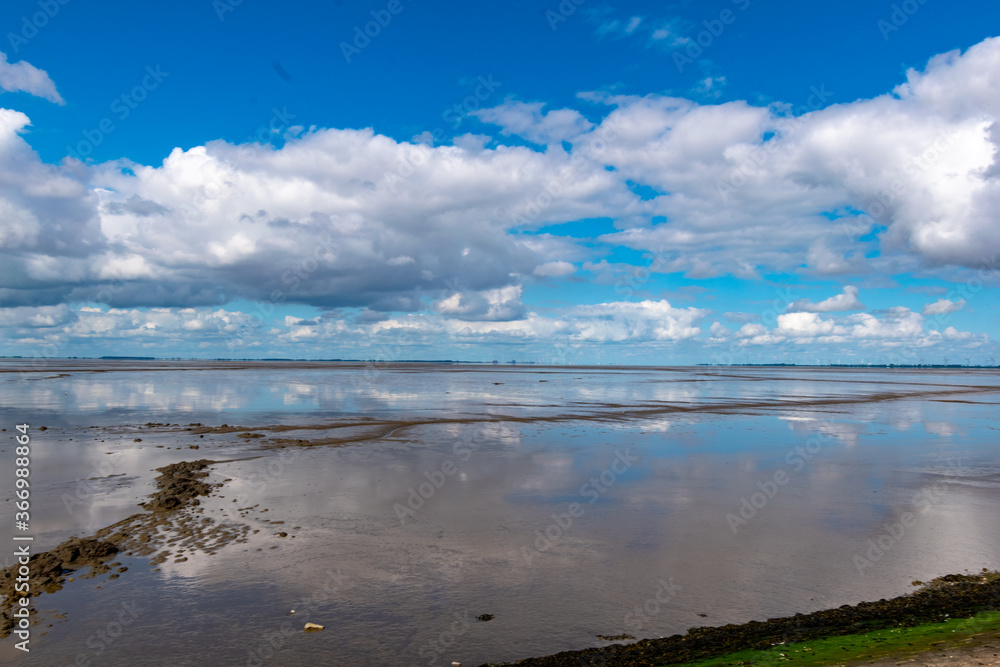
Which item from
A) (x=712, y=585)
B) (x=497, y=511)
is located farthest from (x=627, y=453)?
(x=712, y=585)

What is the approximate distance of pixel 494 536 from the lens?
494 inches
